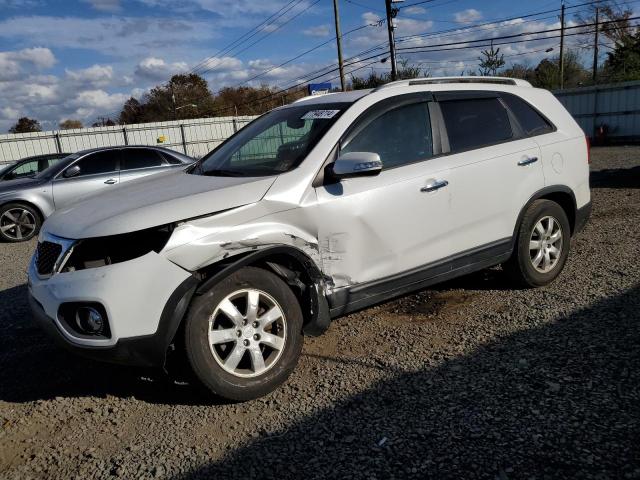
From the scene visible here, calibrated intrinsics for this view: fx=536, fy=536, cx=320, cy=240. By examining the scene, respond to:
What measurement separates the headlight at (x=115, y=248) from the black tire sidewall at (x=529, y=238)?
3020 mm

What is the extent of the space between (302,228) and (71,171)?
7.50 m

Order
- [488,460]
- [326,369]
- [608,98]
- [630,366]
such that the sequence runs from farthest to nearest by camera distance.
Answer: [608,98] → [326,369] → [630,366] → [488,460]

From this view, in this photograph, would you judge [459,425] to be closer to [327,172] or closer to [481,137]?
[327,172]

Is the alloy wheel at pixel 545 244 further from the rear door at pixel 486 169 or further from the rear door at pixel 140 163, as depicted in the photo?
the rear door at pixel 140 163

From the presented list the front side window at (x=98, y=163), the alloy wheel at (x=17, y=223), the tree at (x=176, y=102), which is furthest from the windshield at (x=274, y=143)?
the tree at (x=176, y=102)

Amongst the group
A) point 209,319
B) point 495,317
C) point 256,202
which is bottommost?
point 495,317

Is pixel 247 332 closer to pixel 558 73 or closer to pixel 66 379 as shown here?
pixel 66 379

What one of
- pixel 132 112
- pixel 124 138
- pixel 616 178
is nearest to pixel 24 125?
pixel 132 112

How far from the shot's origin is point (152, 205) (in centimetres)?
306

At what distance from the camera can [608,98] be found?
23953mm

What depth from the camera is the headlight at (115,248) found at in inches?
116

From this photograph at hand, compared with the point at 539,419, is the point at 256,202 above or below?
above

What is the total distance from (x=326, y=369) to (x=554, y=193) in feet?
8.87

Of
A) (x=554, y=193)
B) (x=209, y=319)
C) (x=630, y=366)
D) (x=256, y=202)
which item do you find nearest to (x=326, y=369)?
(x=209, y=319)
